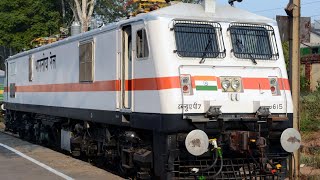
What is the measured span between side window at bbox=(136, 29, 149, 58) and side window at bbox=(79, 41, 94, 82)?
2.57 meters

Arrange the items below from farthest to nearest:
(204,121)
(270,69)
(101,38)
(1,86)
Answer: (1,86) < (101,38) < (270,69) < (204,121)

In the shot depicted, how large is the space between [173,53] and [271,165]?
2.58 m

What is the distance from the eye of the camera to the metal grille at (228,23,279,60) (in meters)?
9.70

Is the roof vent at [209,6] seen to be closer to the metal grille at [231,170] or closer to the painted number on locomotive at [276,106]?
the painted number on locomotive at [276,106]

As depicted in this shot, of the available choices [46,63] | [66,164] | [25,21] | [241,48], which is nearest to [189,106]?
[241,48]

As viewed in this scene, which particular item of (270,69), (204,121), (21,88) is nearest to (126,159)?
(204,121)

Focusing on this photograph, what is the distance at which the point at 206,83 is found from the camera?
906 centimetres

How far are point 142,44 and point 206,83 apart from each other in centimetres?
139

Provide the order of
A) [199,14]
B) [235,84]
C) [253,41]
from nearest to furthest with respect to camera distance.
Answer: [235,84] < [199,14] < [253,41]

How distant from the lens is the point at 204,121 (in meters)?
8.89

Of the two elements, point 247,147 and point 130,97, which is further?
point 130,97

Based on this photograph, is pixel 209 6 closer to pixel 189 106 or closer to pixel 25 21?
pixel 189 106

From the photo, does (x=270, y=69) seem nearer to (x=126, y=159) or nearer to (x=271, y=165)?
Result: (x=271, y=165)

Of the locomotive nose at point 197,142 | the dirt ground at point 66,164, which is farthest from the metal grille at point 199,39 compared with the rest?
the dirt ground at point 66,164
